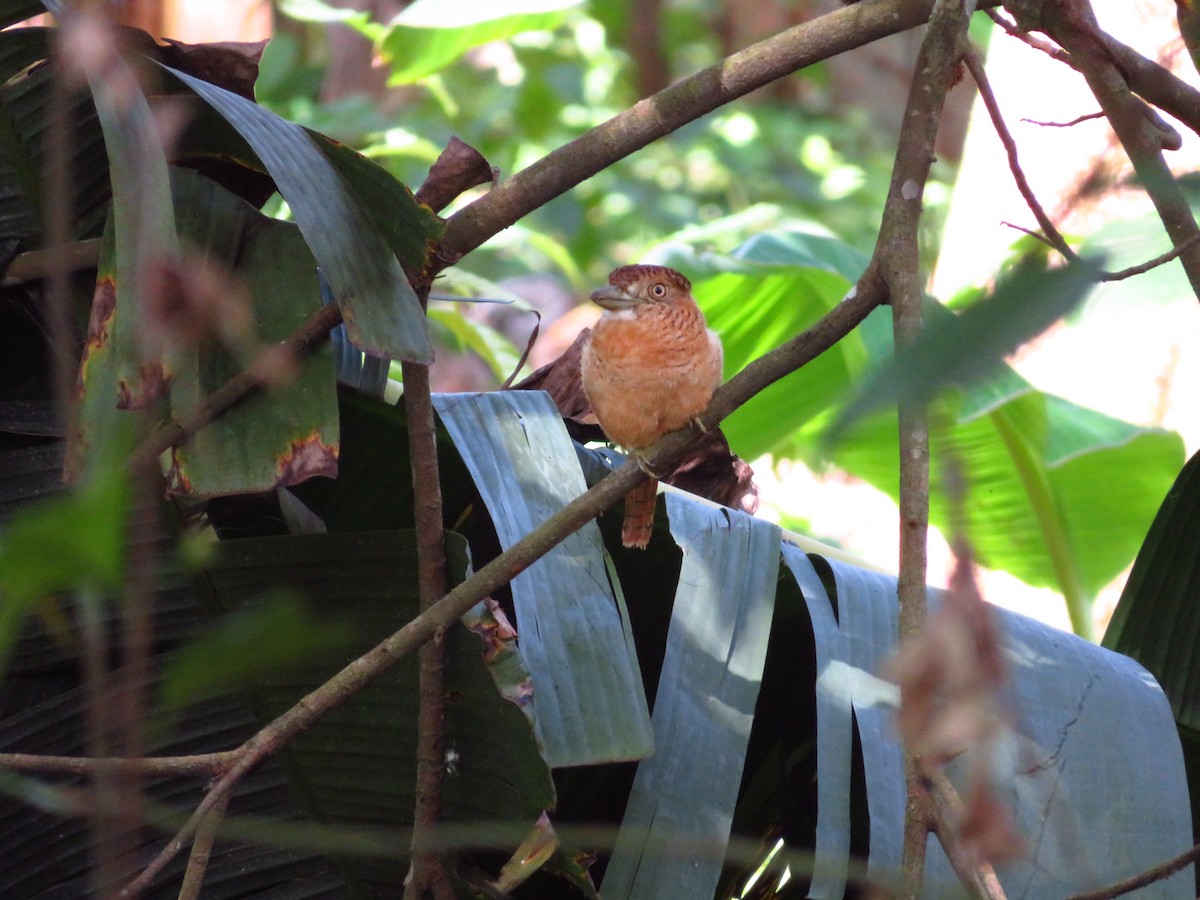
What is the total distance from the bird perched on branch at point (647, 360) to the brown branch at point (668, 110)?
67cm

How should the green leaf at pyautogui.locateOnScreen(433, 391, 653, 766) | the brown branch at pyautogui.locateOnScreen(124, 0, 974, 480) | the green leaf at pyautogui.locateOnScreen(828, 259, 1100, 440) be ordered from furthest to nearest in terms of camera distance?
the brown branch at pyautogui.locateOnScreen(124, 0, 974, 480)
the green leaf at pyautogui.locateOnScreen(433, 391, 653, 766)
the green leaf at pyautogui.locateOnScreen(828, 259, 1100, 440)

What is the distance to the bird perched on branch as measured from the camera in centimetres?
224

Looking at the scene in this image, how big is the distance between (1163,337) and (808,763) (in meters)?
2.12

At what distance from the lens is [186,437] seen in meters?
1.34

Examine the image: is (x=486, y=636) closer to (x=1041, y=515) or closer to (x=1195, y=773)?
(x=1195, y=773)

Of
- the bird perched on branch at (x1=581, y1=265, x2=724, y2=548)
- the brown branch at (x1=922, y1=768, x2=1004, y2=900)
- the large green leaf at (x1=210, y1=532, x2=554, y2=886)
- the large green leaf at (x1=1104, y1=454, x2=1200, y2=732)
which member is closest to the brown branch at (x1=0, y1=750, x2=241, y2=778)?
the large green leaf at (x1=210, y1=532, x2=554, y2=886)

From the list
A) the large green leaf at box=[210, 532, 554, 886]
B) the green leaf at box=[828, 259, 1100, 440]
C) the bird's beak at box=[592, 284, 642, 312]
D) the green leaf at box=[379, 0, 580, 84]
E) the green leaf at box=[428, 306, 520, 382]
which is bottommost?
the large green leaf at box=[210, 532, 554, 886]

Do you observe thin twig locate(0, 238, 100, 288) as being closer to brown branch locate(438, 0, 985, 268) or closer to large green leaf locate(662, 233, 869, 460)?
brown branch locate(438, 0, 985, 268)

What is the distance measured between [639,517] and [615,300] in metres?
0.64

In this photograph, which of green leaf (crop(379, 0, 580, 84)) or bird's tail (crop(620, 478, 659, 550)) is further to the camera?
green leaf (crop(379, 0, 580, 84))

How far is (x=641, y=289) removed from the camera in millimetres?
2453

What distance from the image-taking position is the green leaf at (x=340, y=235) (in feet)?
4.16

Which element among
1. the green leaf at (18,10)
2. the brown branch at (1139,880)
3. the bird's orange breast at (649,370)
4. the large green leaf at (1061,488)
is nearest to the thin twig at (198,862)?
the brown branch at (1139,880)

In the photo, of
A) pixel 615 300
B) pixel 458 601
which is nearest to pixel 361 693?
pixel 458 601
